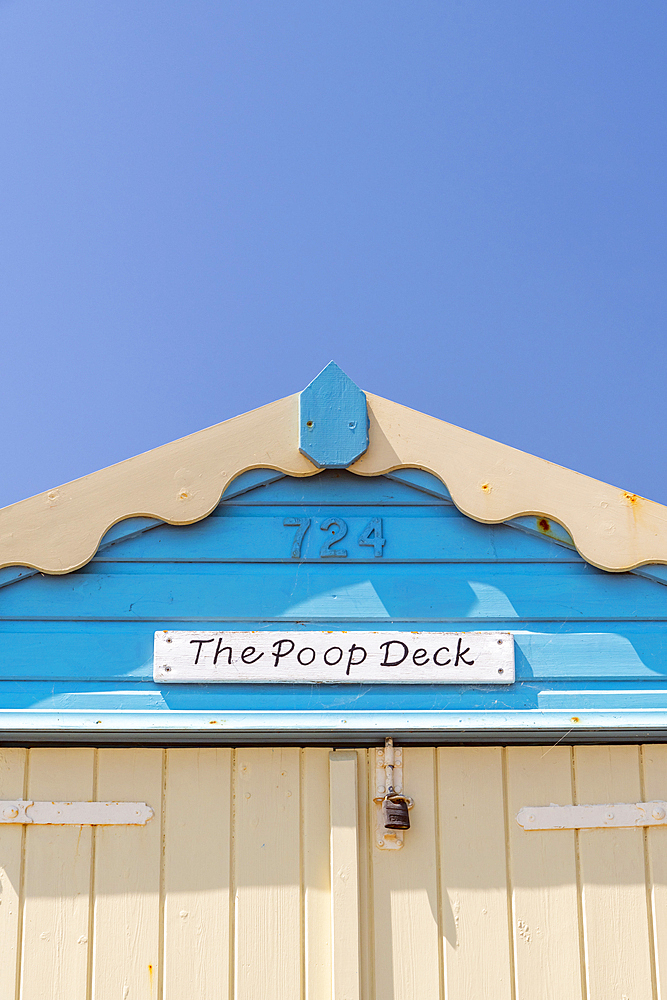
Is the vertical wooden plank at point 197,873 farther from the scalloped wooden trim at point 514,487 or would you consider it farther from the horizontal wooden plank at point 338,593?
the scalloped wooden trim at point 514,487

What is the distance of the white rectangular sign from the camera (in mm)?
2576

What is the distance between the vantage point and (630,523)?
2.71 m

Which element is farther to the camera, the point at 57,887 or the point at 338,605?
the point at 338,605

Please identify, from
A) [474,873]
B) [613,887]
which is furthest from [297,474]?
[613,887]

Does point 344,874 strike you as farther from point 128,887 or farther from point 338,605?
point 338,605

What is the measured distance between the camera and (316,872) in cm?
257

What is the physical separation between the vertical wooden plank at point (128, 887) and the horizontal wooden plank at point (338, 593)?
495 mm

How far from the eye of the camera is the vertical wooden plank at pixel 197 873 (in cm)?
250

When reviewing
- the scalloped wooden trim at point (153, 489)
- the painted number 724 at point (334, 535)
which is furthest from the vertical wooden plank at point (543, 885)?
the scalloped wooden trim at point (153, 489)

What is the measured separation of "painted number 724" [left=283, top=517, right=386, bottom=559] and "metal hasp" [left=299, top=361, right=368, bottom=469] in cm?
19

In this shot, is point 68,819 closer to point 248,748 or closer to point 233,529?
point 248,748

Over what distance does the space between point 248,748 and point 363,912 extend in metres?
0.62

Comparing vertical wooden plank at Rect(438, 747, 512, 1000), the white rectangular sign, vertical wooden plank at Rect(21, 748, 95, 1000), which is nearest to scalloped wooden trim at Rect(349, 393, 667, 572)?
the white rectangular sign

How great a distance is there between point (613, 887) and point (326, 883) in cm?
91
